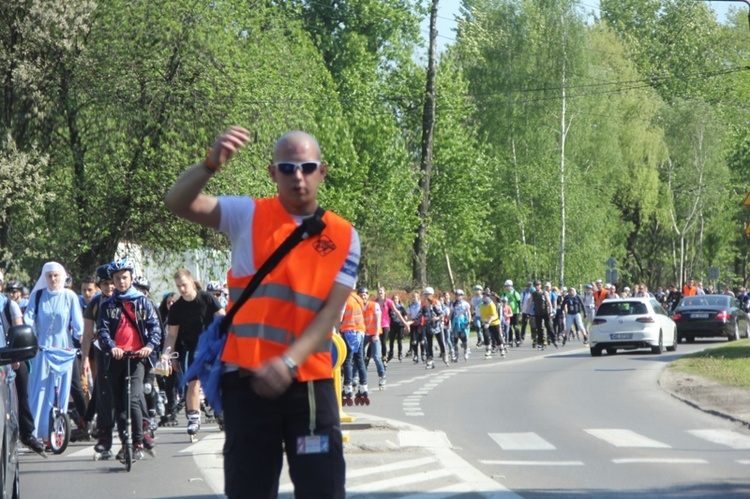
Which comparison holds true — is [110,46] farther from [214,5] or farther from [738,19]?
[738,19]

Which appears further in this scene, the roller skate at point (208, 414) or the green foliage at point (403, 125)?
the green foliage at point (403, 125)

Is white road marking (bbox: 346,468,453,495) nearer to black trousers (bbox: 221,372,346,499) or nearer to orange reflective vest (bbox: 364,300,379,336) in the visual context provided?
black trousers (bbox: 221,372,346,499)

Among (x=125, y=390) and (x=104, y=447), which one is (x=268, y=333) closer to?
(x=125, y=390)

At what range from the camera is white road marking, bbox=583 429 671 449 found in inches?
545

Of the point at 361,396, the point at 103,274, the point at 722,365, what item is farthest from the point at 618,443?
the point at 722,365

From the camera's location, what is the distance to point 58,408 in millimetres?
13883

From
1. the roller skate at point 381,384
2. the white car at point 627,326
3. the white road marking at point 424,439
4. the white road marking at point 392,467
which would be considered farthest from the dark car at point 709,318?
the white road marking at point 392,467

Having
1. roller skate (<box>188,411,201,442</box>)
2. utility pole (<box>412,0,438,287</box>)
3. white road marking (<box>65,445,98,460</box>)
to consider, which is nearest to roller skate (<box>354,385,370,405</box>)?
roller skate (<box>188,411,201,442</box>)

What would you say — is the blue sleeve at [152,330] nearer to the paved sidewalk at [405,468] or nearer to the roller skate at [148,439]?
the roller skate at [148,439]

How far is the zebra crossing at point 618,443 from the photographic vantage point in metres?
12.3

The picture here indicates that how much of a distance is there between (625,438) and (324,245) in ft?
33.3

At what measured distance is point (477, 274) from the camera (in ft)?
235

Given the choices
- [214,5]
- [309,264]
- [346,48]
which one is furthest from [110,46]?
[309,264]

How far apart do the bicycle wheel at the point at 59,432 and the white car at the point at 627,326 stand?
21.7 meters
